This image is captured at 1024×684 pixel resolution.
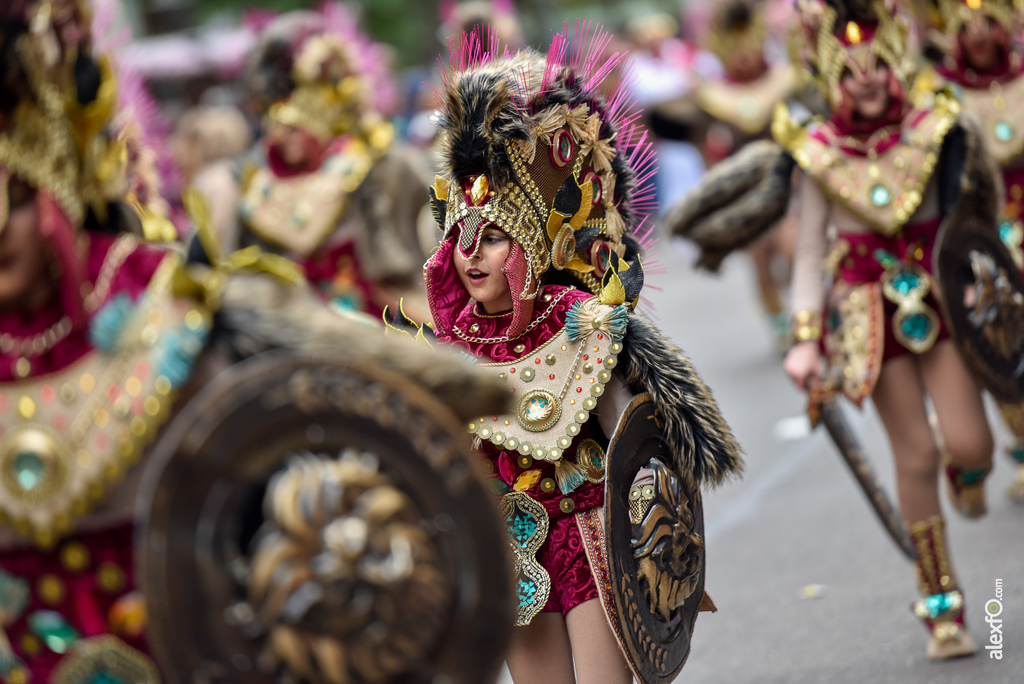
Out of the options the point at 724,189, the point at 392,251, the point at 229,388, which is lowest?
the point at 392,251

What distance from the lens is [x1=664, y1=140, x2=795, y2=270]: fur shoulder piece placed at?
5168mm

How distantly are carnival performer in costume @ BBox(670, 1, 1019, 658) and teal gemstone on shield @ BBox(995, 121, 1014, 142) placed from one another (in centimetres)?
112

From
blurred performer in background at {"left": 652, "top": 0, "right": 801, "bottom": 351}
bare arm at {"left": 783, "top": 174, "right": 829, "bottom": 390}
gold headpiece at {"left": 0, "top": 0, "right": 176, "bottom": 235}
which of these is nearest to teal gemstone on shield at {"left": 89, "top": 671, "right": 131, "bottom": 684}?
gold headpiece at {"left": 0, "top": 0, "right": 176, "bottom": 235}

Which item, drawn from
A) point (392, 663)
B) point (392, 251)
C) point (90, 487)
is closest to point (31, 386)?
point (90, 487)

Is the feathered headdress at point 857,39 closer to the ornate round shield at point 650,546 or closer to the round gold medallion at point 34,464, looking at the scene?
the ornate round shield at point 650,546

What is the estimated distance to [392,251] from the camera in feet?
23.4

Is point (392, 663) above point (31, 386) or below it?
below

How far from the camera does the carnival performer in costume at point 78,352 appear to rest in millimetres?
2373

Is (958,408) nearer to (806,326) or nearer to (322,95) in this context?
(806,326)

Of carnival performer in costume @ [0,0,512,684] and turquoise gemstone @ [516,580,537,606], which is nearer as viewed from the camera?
carnival performer in costume @ [0,0,512,684]

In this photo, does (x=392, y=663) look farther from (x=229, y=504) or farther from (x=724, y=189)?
(x=724, y=189)

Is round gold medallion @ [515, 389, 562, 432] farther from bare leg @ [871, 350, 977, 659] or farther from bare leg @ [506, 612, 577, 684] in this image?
bare leg @ [871, 350, 977, 659]

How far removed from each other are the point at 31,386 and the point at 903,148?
3.39 m

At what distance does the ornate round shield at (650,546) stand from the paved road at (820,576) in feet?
5.12
